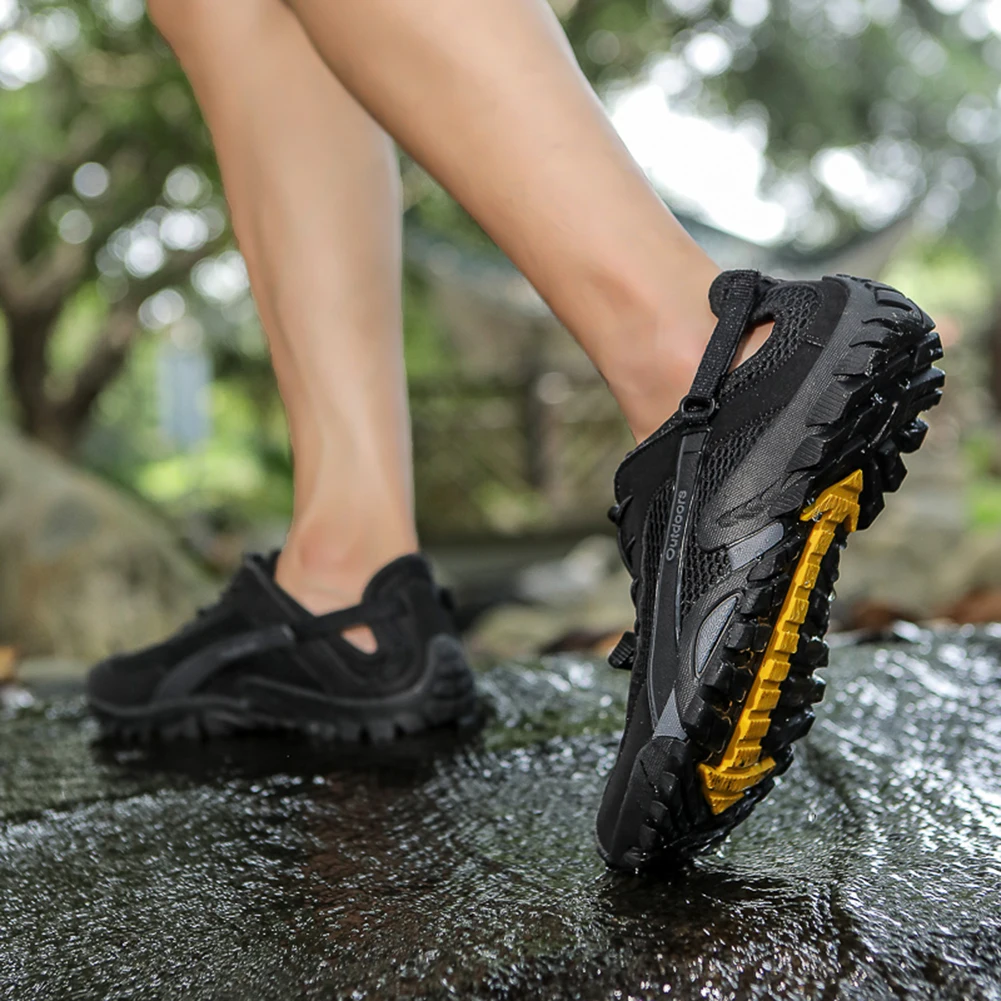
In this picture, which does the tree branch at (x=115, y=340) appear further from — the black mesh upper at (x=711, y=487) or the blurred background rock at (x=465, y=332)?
the black mesh upper at (x=711, y=487)

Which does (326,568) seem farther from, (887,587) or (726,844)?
(887,587)

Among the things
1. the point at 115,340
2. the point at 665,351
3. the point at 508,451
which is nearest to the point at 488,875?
the point at 665,351

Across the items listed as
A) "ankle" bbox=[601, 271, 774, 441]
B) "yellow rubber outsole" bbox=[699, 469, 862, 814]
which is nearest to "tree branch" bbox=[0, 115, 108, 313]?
"ankle" bbox=[601, 271, 774, 441]

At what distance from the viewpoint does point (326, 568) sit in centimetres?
119

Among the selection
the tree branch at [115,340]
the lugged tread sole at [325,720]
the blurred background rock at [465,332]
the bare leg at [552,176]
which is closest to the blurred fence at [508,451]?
the blurred background rock at [465,332]

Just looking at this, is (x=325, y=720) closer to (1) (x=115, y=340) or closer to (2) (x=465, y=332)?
(1) (x=115, y=340)

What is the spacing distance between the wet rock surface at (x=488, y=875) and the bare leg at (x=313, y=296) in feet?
0.71

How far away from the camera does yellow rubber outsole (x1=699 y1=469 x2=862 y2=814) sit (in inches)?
28.2

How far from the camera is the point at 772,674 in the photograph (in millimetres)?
718

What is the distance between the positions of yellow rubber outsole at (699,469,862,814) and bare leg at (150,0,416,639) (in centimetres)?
54

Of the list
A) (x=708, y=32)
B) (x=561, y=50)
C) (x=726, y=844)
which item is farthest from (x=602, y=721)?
(x=708, y=32)

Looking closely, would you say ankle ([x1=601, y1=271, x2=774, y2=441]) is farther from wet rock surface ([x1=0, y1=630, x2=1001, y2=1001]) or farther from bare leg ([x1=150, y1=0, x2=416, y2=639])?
bare leg ([x1=150, y1=0, x2=416, y2=639])

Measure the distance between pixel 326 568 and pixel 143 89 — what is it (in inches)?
203

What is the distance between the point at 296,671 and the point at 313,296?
1.28 feet
